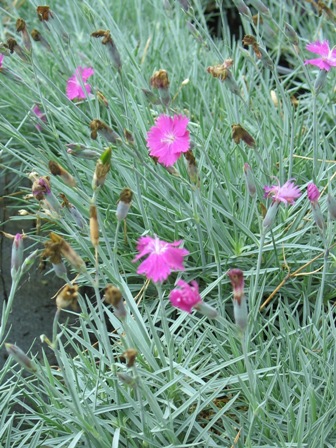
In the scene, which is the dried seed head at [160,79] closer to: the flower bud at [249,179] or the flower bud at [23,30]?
the flower bud at [249,179]

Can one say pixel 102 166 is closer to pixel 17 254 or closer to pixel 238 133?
pixel 17 254

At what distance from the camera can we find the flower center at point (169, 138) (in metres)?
1.46

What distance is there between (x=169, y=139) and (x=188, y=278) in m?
0.49

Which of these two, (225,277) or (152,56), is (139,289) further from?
(152,56)

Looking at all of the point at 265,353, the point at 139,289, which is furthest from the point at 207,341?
the point at 139,289

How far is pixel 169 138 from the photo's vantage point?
1.47 metres

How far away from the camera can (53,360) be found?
186cm

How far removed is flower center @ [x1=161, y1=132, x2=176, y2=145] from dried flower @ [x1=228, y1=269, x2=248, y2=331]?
0.42 m

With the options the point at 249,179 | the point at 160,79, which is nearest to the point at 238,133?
the point at 249,179

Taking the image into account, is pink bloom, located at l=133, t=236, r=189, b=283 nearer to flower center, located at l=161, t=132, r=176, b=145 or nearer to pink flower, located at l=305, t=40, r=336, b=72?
flower center, located at l=161, t=132, r=176, b=145

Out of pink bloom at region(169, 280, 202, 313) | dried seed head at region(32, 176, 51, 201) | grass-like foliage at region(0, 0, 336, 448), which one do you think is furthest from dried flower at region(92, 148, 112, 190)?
pink bloom at region(169, 280, 202, 313)

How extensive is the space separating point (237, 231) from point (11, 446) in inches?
30.3

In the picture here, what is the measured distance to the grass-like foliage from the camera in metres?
1.32

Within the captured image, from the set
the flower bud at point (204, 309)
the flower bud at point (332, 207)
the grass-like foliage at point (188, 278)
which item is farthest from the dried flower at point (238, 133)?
the flower bud at point (204, 309)
